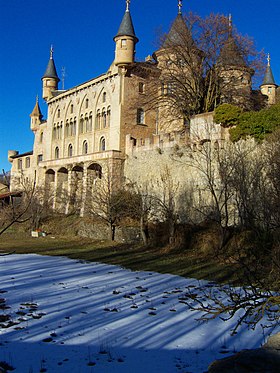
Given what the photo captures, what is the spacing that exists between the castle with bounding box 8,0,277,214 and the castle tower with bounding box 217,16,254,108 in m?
0.07

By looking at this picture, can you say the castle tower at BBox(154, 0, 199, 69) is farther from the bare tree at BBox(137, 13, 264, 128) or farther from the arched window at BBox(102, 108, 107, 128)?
the arched window at BBox(102, 108, 107, 128)

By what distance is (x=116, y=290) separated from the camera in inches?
496

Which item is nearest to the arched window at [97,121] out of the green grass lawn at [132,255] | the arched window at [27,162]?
the green grass lawn at [132,255]

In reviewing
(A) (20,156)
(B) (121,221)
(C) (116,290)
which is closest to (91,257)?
(B) (121,221)

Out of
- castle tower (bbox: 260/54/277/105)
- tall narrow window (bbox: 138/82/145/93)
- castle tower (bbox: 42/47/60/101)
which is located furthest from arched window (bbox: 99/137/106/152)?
castle tower (bbox: 260/54/277/105)

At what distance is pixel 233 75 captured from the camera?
29.5 metres

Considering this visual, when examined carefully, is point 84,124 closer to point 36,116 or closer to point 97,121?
point 97,121

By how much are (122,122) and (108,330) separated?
2606 centimetres

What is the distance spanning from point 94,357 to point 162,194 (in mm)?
19460

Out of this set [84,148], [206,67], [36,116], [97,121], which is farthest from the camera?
[36,116]

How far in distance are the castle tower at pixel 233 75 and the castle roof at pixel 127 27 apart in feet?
27.0

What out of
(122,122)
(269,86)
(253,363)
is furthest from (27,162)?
(253,363)

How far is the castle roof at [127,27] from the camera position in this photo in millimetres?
32719

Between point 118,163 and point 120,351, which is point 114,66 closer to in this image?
point 118,163
